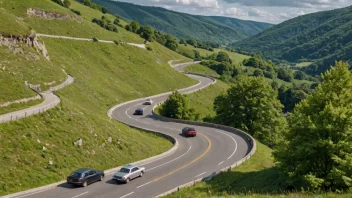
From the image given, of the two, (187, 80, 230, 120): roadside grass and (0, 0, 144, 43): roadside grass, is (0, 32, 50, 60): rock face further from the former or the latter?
(187, 80, 230, 120): roadside grass

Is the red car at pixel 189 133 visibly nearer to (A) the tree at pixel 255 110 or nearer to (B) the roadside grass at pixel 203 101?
(A) the tree at pixel 255 110

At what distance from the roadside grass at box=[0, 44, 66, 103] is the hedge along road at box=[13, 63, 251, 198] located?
12.9 meters

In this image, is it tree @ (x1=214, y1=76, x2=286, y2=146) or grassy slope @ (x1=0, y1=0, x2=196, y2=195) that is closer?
grassy slope @ (x1=0, y1=0, x2=196, y2=195)

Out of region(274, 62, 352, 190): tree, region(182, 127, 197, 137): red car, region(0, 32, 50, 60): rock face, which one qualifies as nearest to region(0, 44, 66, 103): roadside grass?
region(0, 32, 50, 60): rock face

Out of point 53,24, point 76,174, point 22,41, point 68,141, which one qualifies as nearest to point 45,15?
point 53,24

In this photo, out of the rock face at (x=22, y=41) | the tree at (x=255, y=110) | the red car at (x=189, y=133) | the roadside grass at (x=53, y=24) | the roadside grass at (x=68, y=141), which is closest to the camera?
the roadside grass at (x=68, y=141)

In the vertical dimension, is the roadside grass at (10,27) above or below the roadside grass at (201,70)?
above

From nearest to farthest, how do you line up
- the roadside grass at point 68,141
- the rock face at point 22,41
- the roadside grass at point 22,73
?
1. the roadside grass at point 68,141
2. the roadside grass at point 22,73
3. the rock face at point 22,41

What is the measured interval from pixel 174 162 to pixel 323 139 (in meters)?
17.1

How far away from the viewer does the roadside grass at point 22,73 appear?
41.2 meters

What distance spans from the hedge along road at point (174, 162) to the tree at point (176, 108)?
3831 mm

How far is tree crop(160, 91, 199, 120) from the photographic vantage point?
232 feet

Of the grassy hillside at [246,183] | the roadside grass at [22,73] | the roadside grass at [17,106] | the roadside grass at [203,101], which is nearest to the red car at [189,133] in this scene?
the grassy hillside at [246,183]

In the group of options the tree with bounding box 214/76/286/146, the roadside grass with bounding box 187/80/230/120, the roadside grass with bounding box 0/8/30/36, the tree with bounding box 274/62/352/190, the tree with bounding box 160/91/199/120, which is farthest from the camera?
the roadside grass with bounding box 187/80/230/120
